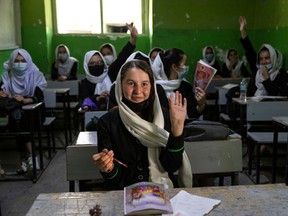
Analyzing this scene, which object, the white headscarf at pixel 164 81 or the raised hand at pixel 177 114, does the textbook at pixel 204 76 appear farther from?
the raised hand at pixel 177 114

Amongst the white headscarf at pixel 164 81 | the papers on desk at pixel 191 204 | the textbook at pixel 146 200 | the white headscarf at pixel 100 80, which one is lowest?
the papers on desk at pixel 191 204

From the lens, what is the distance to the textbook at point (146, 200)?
127cm

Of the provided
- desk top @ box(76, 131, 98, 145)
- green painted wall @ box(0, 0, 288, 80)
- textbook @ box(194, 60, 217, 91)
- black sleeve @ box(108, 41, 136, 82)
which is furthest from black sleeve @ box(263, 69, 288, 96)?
desk top @ box(76, 131, 98, 145)

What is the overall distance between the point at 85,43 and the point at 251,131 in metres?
4.22

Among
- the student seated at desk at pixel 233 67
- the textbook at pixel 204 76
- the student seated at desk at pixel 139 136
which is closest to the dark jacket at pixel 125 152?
the student seated at desk at pixel 139 136

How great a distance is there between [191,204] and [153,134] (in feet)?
1.51

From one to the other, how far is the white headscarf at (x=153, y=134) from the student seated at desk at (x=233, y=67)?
5.08m

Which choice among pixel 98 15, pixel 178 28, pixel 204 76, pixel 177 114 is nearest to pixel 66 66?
pixel 98 15

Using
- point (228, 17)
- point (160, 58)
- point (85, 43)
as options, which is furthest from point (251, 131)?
point (85, 43)

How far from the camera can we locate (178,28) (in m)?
6.81

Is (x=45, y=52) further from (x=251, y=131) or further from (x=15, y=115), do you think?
(x=251, y=131)

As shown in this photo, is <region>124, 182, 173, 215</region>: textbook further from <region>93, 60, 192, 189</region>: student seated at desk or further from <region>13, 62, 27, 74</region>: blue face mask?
<region>13, 62, 27, 74</region>: blue face mask

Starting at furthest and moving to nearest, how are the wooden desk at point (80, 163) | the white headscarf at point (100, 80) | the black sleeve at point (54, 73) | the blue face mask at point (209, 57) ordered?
the blue face mask at point (209, 57)
the black sleeve at point (54, 73)
the white headscarf at point (100, 80)
the wooden desk at point (80, 163)

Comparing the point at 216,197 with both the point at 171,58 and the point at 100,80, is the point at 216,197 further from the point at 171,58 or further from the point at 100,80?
the point at 100,80
